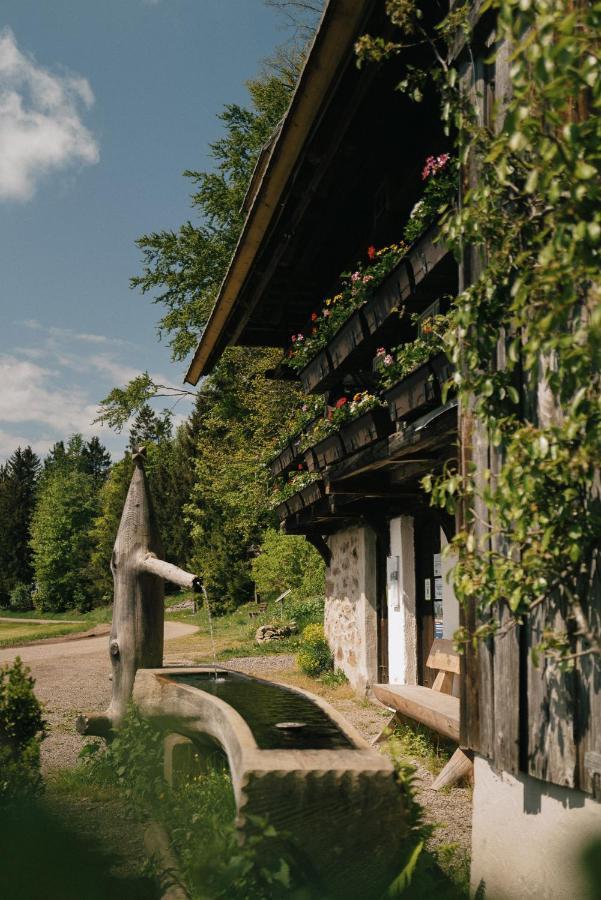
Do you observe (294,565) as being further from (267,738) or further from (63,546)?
(63,546)

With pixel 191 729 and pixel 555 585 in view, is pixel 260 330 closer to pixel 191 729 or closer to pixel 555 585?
pixel 191 729

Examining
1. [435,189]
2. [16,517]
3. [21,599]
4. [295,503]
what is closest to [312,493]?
[295,503]

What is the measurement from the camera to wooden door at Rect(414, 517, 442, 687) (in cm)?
878

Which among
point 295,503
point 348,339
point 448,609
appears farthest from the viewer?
point 295,503

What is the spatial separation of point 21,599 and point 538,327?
50375 mm

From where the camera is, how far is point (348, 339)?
24.0 ft

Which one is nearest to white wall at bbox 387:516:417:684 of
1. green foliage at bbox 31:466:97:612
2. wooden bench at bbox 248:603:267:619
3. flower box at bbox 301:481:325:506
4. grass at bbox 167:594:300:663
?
flower box at bbox 301:481:325:506

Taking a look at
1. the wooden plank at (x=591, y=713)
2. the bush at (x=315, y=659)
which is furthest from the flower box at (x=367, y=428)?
the bush at (x=315, y=659)

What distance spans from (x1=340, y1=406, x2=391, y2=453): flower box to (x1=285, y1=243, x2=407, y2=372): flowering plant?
1073mm

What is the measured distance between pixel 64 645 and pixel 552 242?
2162 cm

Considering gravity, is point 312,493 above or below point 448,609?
above

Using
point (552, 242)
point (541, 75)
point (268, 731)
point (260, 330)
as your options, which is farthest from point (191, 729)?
point (260, 330)

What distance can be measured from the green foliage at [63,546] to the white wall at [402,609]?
3702 cm

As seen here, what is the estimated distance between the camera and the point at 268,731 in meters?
4.02
